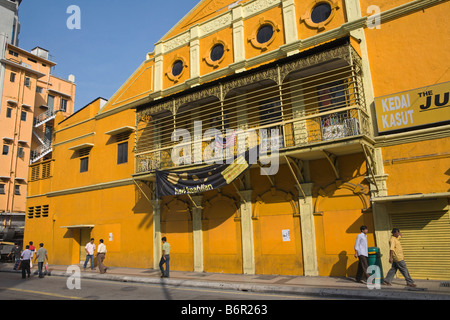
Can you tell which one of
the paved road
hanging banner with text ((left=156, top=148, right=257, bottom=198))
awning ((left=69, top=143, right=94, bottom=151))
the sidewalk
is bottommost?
the paved road

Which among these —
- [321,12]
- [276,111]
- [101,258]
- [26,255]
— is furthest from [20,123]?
[321,12]

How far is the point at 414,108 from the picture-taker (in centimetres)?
1173

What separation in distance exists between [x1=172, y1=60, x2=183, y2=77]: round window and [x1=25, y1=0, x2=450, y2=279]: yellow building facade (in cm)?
12

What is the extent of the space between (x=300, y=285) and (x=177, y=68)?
42.5 feet

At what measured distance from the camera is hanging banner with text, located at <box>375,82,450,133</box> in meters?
11.3

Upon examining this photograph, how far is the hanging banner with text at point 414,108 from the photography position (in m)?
11.3

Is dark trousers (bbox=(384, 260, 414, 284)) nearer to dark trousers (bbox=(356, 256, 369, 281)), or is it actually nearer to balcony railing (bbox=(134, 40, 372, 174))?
dark trousers (bbox=(356, 256, 369, 281))

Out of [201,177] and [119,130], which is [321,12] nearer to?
[201,177]

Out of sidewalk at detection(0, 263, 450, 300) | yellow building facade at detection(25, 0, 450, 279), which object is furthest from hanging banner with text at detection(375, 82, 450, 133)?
sidewalk at detection(0, 263, 450, 300)

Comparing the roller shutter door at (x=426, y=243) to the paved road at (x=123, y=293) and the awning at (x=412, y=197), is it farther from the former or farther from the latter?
the paved road at (x=123, y=293)

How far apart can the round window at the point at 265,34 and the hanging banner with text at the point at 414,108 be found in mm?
5930

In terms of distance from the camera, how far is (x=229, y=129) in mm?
16016

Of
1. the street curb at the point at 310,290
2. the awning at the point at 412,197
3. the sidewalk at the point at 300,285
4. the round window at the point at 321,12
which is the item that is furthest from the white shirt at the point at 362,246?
the round window at the point at 321,12
